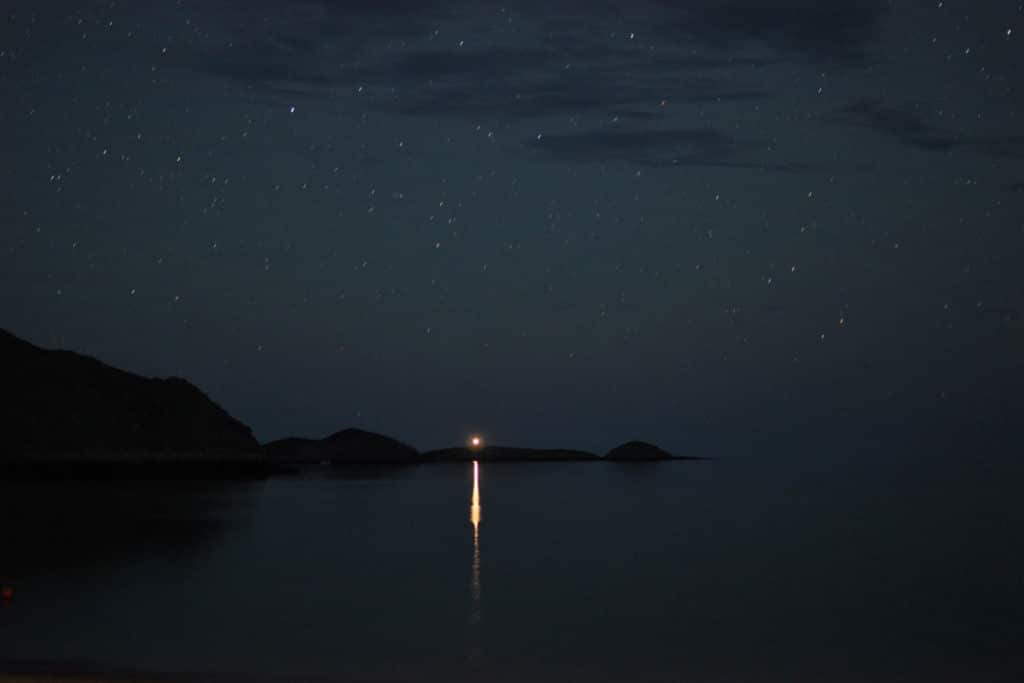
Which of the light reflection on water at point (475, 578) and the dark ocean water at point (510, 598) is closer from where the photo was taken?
the dark ocean water at point (510, 598)

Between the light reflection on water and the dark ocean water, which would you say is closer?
the dark ocean water

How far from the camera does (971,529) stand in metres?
89.2

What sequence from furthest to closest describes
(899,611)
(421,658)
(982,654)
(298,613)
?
(899,611) → (298,613) → (982,654) → (421,658)

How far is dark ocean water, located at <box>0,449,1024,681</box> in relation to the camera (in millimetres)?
32219

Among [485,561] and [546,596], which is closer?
[546,596]

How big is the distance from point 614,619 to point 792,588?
14202mm

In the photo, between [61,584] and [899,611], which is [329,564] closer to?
[61,584]

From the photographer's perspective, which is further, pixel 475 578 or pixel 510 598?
pixel 475 578

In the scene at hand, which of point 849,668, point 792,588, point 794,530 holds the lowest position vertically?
point 849,668

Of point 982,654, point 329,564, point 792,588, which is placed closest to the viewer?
point 982,654

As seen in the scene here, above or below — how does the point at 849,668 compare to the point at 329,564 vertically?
below

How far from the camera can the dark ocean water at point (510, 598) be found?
32219mm

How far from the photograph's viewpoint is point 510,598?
151 feet

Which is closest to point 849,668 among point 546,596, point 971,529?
point 546,596
